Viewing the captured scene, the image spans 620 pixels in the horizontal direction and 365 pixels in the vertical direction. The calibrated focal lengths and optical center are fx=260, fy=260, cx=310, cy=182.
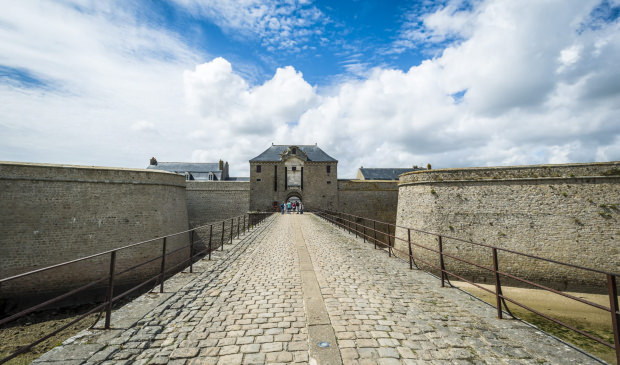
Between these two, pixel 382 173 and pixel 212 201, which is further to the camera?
pixel 382 173

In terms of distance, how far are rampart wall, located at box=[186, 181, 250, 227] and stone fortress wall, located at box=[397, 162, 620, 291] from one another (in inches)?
789

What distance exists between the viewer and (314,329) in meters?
3.37

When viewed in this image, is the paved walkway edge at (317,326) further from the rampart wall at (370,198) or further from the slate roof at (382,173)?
the slate roof at (382,173)

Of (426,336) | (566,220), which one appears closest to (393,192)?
(566,220)

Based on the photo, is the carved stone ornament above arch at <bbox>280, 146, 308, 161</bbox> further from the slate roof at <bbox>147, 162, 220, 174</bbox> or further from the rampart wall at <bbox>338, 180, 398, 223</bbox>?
the slate roof at <bbox>147, 162, 220, 174</bbox>

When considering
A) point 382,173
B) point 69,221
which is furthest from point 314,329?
point 382,173

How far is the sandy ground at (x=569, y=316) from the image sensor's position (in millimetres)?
6480

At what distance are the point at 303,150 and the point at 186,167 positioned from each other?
16.6 metres

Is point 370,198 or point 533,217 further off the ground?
point 370,198

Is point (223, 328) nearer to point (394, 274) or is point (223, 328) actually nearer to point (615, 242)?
point (394, 274)

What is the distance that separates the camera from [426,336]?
3.32m

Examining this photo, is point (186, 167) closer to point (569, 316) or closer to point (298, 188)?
point (298, 188)

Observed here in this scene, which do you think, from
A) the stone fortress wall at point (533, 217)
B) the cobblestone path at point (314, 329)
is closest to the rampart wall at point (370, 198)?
the stone fortress wall at point (533, 217)

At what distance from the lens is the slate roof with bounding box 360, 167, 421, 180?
122ft
